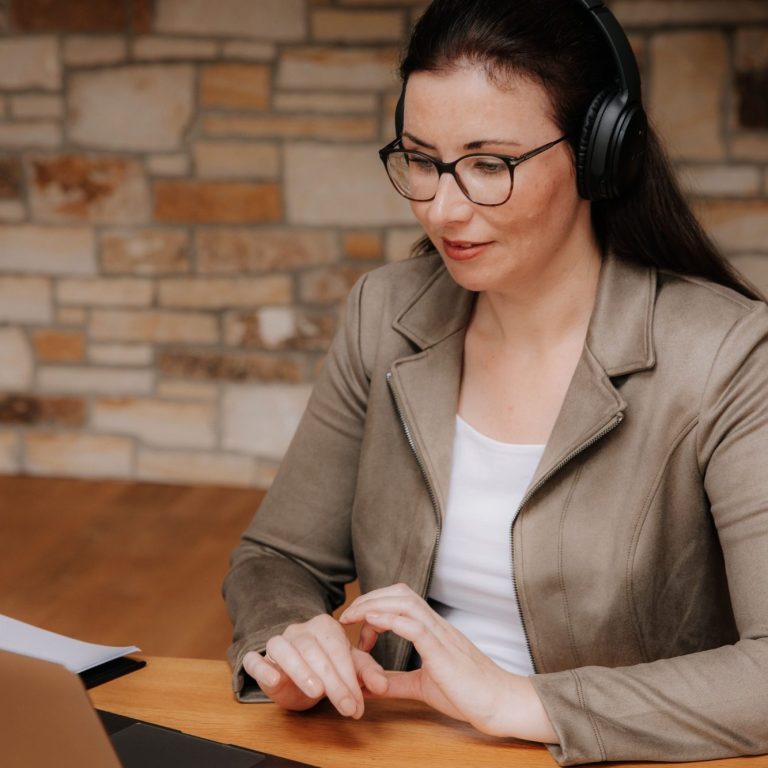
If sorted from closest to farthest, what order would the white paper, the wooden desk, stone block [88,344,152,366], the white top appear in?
the wooden desk → the white paper → the white top → stone block [88,344,152,366]

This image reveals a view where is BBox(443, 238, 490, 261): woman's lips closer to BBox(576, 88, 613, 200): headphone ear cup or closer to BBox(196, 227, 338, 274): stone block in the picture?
BBox(576, 88, 613, 200): headphone ear cup

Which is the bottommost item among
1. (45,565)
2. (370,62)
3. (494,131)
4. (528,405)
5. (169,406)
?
(45,565)

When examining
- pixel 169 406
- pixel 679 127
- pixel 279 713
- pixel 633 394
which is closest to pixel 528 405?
pixel 633 394

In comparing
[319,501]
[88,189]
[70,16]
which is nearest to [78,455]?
[88,189]

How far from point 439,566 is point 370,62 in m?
2.44

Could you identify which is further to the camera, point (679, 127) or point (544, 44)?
point (679, 127)

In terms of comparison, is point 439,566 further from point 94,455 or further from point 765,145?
point 94,455

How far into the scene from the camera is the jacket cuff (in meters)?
0.98

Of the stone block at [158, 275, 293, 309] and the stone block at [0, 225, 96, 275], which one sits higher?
the stone block at [0, 225, 96, 275]

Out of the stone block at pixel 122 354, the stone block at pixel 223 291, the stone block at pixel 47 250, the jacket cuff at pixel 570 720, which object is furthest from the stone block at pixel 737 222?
the jacket cuff at pixel 570 720

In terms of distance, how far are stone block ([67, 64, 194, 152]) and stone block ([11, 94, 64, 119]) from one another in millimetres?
49

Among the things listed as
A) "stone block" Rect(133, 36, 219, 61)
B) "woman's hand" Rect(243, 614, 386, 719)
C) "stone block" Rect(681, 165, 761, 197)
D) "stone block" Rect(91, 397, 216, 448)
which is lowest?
"stone block" Rect(91, 397, 216, 448)

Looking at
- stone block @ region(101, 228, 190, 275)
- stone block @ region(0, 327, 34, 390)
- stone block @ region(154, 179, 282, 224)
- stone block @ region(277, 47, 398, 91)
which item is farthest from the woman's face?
stone block @ region(0, 327, 34, 390)

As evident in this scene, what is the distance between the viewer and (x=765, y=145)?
3.28 metres
